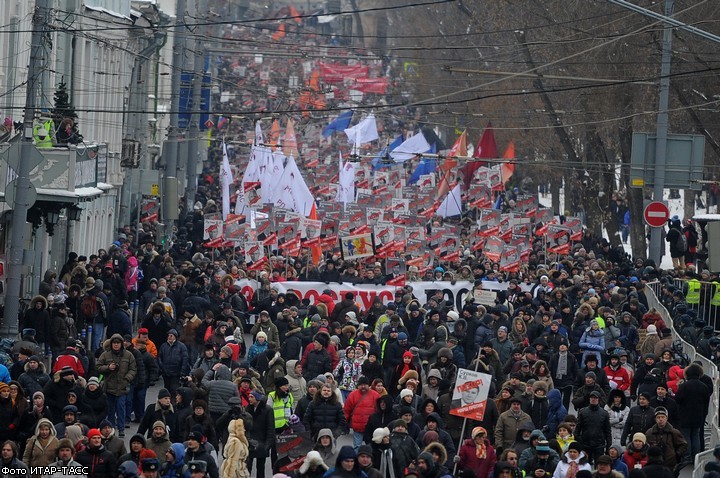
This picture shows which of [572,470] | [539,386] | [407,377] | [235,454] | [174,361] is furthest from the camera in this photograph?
[174,361]

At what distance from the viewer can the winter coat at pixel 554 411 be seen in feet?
65.7

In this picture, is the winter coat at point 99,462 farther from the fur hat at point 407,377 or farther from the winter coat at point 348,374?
the winter coat at point 348,374

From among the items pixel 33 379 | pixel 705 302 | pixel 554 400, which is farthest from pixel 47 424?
pixel 705 302

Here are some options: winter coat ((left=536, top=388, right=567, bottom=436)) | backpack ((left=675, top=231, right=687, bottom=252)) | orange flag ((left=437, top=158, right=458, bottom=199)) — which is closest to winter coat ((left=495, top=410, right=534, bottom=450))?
winter coat ((left=536, top=388, right=567, bottom=436))

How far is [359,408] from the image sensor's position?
65.1 feet

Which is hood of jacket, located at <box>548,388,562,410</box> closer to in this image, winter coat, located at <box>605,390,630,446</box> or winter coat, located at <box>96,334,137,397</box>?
winter coat, located at <box>605,390,630,446</box>

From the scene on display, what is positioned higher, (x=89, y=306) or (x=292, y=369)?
(x=89, y=306)

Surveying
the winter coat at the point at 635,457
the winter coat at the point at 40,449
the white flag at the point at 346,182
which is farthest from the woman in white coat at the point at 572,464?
the white flag at the point at 346,182

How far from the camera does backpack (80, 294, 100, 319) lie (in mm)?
25578

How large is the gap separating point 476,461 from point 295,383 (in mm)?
3577

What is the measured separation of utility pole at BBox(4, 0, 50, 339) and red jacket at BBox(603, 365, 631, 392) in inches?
303

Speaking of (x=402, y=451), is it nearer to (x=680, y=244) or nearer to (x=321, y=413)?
(x=321, y=413)

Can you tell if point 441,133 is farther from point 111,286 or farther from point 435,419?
point 435,419

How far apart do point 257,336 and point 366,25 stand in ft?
465
